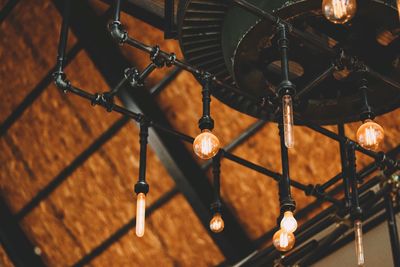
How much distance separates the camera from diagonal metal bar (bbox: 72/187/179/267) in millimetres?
6722

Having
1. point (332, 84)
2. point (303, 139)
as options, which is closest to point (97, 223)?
point (303, 139)

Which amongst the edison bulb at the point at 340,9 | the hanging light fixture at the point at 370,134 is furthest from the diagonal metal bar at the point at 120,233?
the edison bulb at the point at 340,9

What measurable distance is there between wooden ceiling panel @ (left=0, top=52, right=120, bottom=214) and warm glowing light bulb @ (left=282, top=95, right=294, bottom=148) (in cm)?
420

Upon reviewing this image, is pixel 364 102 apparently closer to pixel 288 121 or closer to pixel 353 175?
pixel 288 121

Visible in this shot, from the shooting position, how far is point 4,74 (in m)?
7.46

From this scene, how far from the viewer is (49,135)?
24.3 feet

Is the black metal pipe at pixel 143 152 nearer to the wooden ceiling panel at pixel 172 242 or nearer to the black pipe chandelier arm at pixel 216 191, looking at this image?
the black pipe chandelier arm at pixel 216 191

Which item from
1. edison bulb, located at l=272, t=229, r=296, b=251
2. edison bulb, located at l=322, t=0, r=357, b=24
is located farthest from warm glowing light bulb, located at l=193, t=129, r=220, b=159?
edison bulb, located at l=322, t=0, r=357, b=24

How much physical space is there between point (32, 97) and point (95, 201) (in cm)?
130

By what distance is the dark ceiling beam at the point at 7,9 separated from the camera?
6547mm

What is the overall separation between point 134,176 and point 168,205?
18.0 inches

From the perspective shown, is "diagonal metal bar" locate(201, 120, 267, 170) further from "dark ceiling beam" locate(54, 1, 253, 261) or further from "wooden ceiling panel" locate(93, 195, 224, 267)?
"wooden ceiling panel" locate(93, 195, 224, 267)

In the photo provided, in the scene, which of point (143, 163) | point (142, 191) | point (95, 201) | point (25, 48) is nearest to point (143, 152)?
point (143, 163)

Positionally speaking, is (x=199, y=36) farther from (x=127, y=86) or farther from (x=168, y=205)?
(x=168, y=205)
